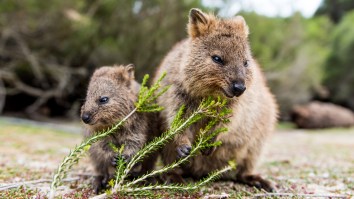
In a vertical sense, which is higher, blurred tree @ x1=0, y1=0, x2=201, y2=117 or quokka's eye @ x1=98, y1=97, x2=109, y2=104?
blurred tree @ x1=0, y1=0, x2=201, y2=117

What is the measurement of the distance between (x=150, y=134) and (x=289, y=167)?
263 centimetres

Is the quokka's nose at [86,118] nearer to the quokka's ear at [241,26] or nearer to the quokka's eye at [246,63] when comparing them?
the quokka's eye at [246,63]

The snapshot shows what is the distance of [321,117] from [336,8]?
33.9 feet

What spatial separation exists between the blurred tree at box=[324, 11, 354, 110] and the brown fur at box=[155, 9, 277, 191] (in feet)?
55.3

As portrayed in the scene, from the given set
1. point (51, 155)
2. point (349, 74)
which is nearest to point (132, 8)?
point (51, 155)

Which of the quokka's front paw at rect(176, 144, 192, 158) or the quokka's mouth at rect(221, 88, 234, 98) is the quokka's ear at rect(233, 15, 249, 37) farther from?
the quokka's front paw at rect(176, 144, 192, 158)

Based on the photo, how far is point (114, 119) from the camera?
4.00 m

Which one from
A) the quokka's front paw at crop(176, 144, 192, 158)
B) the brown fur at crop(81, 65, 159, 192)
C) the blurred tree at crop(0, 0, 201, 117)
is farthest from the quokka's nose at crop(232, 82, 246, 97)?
the blurred tree at crop(0, 0, 201, 117)

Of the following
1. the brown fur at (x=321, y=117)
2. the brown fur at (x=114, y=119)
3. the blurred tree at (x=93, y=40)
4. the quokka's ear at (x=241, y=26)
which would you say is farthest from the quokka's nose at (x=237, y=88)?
the brown fur at (x=321, y=117)

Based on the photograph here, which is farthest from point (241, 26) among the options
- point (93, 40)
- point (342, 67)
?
point (342, 67)

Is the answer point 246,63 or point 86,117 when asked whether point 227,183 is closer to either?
point 246,63

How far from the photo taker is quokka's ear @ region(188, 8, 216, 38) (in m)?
4.17

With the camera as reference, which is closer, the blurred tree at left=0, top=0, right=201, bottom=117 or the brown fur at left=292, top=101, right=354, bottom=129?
the blurred tree at left=0, top=0, right=201, bottom=117

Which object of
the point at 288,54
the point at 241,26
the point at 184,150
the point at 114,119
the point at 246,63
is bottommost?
the point at 184,150
